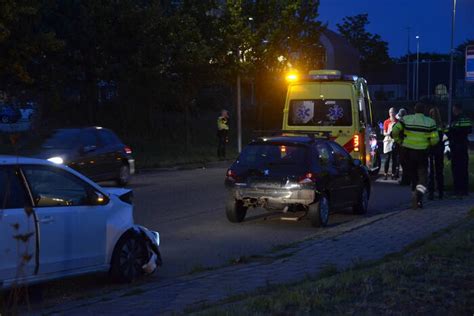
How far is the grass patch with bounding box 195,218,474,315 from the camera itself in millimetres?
6484

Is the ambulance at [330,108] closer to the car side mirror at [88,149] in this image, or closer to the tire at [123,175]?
the tire at [123,175]

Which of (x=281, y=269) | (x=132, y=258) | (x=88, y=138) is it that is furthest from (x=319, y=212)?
(x=88, y=138)

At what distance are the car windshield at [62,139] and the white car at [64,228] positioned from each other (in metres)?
9.82

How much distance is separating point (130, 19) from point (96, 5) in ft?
4.24

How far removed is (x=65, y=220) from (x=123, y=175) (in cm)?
1275

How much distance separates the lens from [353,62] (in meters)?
80.9

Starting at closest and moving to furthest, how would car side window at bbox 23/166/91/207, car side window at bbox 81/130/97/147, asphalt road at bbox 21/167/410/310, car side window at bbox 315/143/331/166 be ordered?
car side window at bbox 23/166/91/207, asphalt road at bbox 21/167/410/310, car side window at bbox 315/143/331/166, car side window at bbox 81/130/97/147

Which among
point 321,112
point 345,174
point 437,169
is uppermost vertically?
point 321,112

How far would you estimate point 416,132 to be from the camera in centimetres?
1513

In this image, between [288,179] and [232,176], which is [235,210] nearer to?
[232,176]

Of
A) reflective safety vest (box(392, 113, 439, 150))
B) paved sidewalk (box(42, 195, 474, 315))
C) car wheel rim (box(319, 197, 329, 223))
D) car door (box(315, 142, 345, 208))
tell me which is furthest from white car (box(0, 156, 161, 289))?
reflective safety vest (box(392, 113, 439, 150))

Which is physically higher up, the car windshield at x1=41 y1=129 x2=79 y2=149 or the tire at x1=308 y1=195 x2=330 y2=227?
the car windshield at x1=41 y1=129 x2=79 y2=149

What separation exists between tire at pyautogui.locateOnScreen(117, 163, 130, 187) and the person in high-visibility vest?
26.9ft

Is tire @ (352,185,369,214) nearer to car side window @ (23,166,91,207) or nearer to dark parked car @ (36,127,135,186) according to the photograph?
dark parked car @ (36,127,135,186)
